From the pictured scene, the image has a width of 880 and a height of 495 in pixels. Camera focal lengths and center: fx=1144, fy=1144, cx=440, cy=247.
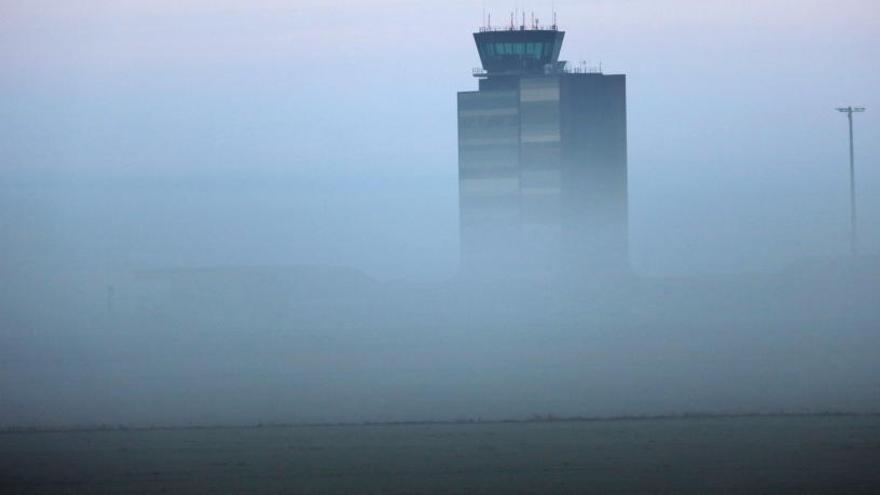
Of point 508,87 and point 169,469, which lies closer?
point 169,469

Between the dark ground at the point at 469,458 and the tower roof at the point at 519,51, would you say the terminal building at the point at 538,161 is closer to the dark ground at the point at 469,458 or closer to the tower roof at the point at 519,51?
the tower roof at the point at 519,51

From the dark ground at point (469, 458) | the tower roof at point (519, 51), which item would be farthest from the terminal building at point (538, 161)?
the dark ground at point (469, 458)

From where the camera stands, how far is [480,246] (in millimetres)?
59000

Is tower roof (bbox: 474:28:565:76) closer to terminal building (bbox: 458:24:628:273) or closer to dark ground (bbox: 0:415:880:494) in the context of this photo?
terminal building (bbox: 458:24:628:273)

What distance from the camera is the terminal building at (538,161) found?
57.6 m

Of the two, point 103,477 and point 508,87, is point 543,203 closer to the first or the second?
point 508,87

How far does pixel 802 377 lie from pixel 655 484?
756 inches

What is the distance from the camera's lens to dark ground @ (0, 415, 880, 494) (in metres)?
14.0

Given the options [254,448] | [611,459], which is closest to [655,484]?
[611,459]

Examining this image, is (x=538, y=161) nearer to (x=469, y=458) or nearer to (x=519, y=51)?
(x=519, y=51)

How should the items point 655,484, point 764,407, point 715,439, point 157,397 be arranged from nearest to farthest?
1. point 655,484
2. point 715,439
3. point 764,407
4. point 157,397

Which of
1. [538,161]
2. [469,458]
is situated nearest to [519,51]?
[538,161]

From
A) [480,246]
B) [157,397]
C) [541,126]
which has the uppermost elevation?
[541,126]

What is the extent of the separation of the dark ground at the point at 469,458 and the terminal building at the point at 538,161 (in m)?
38.7
